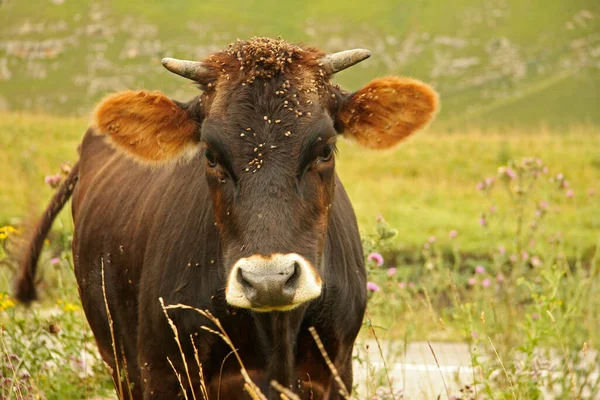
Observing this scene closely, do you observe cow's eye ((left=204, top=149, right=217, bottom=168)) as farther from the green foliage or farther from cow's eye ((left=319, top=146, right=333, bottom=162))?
the green foliage

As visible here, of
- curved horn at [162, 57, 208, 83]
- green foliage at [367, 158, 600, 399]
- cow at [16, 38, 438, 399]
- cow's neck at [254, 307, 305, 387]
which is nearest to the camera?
cow at [16, 38, 438, 399]

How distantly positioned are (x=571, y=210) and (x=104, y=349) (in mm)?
11211

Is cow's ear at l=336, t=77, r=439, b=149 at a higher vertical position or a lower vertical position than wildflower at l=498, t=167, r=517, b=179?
higher

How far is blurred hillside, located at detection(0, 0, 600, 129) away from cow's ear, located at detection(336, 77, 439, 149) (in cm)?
3461

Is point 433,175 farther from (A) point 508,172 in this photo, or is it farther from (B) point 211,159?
(B) point 211,159

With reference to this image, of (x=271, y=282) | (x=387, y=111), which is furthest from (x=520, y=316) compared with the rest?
(x=271, y=282)

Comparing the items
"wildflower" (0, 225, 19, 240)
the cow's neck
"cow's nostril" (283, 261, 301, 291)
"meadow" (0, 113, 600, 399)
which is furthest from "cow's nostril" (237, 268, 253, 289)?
"wildflower" (0, 225, 19, 240)

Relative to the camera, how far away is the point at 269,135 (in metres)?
3.87

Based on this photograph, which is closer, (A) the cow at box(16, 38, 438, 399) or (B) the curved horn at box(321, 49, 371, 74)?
(A) the cow at box(16, 38, 438, 399)

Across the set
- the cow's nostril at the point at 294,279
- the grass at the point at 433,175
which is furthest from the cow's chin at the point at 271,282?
the grass at the point at 433,175

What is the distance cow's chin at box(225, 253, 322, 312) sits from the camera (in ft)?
11.3

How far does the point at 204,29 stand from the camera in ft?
159

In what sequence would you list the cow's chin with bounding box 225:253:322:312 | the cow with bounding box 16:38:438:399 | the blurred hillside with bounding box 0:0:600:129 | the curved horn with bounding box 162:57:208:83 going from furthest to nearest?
the blurred hillside with bounding box 0:0:600:129 → the curved horn with bounding box 162:57:208:83 → the cow with bounding box 16:38:438:399 → the cow's chin with bounding box 225:253:322:312

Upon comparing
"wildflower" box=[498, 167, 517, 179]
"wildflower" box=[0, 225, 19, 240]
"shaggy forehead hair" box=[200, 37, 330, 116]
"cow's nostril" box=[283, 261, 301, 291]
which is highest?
"shaggy forehead hair" box=[200, 37, 330, 116]
